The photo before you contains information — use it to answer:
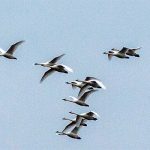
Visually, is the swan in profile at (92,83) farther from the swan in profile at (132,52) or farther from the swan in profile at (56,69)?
the swan in profile at (132,52)

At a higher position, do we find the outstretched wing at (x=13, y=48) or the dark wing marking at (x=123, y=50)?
the dark wing marking at (x=123, y=50)

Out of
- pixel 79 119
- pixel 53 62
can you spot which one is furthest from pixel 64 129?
pixel 53 62

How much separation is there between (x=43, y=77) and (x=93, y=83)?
19.9 ft

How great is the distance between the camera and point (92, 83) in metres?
178

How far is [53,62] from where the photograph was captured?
580ft

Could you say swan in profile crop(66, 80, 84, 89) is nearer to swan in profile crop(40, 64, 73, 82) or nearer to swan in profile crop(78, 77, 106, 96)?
swan in profile crop(78, 77, 106, 96)

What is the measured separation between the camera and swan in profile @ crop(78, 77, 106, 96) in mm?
176000

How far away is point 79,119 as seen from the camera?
614ft

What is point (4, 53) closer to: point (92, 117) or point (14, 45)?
point (14, 45)

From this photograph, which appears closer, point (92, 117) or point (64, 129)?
point (92, 117)

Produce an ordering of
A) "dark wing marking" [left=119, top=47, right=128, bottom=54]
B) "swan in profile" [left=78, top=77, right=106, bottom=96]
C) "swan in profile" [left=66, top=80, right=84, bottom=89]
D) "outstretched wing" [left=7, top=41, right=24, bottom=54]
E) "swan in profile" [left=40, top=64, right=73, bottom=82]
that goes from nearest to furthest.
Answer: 1. "outstretched wing" [left=7, top=41, right=24, bottom=54]
2. "swan in profile" [left=40, top=64, right=73, bottom=82]
3. "swan in profile" [left=78, top=77, right=106, bottom=96]
4. "dark wing marking" [left=119, top=47, right=128, bottom=54]
5. "swan in profile" [left=66, top=80, right=84, bottom=89]

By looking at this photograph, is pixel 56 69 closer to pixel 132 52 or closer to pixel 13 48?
pixel 13 48

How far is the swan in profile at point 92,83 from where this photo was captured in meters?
176

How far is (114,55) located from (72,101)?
734cm
